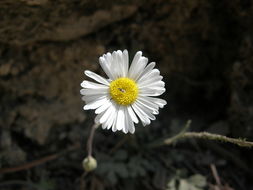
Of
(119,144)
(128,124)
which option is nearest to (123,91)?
(128,124)

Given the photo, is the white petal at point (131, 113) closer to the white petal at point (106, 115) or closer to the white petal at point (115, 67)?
the white petal at point (106, 115)

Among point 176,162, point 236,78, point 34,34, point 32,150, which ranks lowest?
point 176,162

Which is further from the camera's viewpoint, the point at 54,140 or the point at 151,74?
the point at 54,140

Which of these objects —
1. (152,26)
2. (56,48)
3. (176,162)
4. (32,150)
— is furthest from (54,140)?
(152,26)

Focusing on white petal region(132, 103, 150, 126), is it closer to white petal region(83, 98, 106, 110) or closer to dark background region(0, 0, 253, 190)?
white petal region(83, 98, 106, 110)

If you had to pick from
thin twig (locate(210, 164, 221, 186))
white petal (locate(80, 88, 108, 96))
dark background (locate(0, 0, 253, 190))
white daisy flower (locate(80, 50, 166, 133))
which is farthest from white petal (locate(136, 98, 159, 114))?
thin twig (locate(210, 164, 221, 186))

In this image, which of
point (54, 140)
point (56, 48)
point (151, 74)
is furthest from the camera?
point (54, 140)

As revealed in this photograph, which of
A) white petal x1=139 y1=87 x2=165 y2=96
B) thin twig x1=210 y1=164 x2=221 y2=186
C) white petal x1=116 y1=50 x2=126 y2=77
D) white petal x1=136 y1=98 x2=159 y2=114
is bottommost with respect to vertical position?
thin twig x1=210 y1=164 x2=221 y2=186

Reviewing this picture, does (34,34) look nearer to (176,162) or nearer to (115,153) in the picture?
(115,153)
